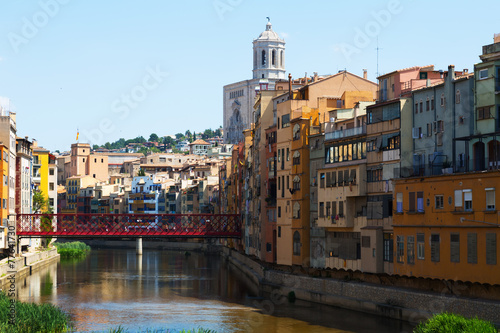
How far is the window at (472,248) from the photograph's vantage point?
41.1 metres

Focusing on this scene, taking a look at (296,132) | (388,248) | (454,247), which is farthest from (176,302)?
(454,247)

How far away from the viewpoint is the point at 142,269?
9081 centimetres

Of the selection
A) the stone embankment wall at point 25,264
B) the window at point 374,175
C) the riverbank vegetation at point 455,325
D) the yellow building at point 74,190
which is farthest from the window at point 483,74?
the yellow building at point 74,190

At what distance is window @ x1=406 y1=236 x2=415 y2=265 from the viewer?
152 ft

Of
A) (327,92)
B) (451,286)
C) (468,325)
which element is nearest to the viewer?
(468,325)

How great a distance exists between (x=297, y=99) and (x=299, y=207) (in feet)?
29.1

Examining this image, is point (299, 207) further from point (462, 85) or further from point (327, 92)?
point (462, 85)

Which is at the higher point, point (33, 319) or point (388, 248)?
point (388, 248)

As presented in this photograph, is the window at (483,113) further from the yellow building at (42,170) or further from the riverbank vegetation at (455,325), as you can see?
the yellow building at (42,170)

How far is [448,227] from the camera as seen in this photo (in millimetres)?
43250

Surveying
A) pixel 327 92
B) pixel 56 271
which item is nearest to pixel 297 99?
pixel 327 92

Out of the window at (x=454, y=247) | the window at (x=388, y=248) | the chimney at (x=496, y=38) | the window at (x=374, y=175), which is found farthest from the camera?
the window at (x=374, y=175)

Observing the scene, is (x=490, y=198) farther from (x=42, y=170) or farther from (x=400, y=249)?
(x=42, y=170)

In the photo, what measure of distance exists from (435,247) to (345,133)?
13.2 meters
